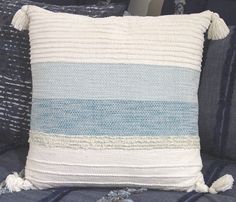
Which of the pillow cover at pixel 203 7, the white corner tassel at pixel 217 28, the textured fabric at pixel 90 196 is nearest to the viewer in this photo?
the textured fabric at pixel 90 196

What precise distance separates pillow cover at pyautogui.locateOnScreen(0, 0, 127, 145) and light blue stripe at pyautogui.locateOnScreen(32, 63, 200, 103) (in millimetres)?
165

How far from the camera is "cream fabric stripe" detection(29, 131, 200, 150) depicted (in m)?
0.97

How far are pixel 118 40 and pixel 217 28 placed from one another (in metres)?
0.24

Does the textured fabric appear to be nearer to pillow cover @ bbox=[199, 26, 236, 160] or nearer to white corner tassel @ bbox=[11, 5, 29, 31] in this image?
pillow cover @ bbox=[199, 26, 236, 160]

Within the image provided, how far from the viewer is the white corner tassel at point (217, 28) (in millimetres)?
1081

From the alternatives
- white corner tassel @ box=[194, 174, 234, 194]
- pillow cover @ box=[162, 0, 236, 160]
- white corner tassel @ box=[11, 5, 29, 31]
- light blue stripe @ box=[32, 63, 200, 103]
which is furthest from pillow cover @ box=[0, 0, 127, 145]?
white corner tassel @ box=[194, 174, 234, 194]

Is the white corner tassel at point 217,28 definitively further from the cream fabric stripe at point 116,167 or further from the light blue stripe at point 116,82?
the cream fabric stripe at point 116,167

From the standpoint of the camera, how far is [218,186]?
3.29ft

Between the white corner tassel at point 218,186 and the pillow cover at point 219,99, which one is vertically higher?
the pillow cover at point 219,99

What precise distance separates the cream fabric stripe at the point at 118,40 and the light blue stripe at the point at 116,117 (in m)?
0.09

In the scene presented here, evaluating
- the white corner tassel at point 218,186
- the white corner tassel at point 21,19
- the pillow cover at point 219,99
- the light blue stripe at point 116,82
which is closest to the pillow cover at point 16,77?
the white corner tassel at point 21,19

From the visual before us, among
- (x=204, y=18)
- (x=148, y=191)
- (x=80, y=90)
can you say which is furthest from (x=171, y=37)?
(x=148, y=191)

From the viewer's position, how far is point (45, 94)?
3.31 ft

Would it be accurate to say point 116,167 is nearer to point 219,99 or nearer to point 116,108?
point 116,108
